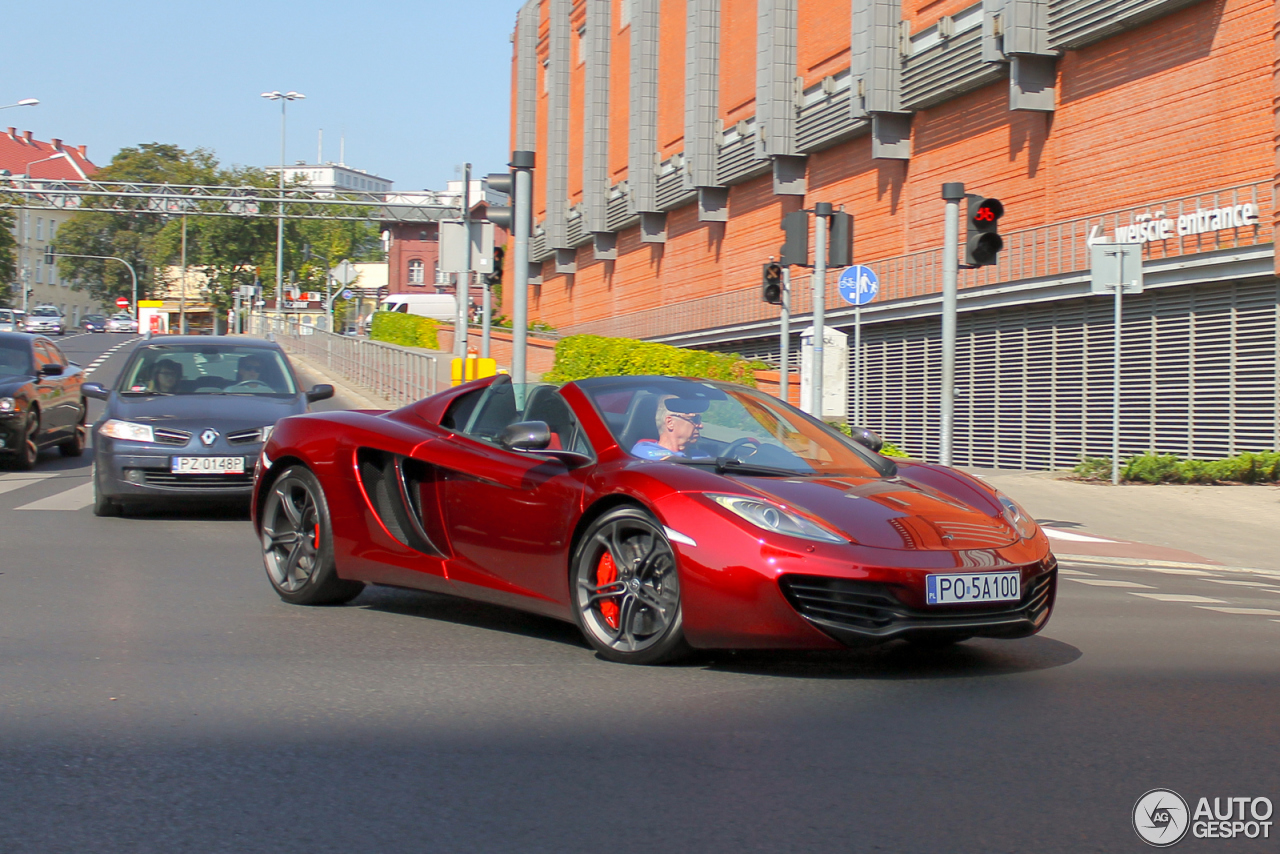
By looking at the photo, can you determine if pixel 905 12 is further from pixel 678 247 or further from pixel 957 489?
pixel 957 489

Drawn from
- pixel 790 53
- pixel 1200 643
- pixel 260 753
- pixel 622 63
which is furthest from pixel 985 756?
pixel 622 63

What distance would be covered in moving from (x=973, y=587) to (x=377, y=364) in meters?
28.0

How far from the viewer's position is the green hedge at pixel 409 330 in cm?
5784

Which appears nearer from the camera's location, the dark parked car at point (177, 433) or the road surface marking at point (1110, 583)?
the road surface marking at point (1110, 583)

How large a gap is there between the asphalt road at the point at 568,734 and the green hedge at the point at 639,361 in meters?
18.2

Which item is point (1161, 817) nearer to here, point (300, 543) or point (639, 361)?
point (300, 543)

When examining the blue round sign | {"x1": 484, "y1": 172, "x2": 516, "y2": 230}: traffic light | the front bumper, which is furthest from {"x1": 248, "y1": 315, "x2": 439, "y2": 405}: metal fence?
the front bumper

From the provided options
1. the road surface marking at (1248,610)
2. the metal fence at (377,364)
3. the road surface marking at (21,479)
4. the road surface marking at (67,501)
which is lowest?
the road surface marking at (1248,610)

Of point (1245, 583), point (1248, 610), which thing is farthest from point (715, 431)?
point (1245, 583)

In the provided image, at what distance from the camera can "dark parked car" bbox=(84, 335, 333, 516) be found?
1158 centimetres

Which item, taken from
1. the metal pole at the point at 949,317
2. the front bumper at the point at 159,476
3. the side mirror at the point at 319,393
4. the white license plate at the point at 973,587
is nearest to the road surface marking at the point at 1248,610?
the white license plate at the point at 973,587

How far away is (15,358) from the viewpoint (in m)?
17.5

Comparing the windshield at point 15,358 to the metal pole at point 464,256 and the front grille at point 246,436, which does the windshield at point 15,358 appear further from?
the front grille at point 246,436

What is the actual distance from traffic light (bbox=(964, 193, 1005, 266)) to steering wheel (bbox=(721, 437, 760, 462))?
20.9ft
